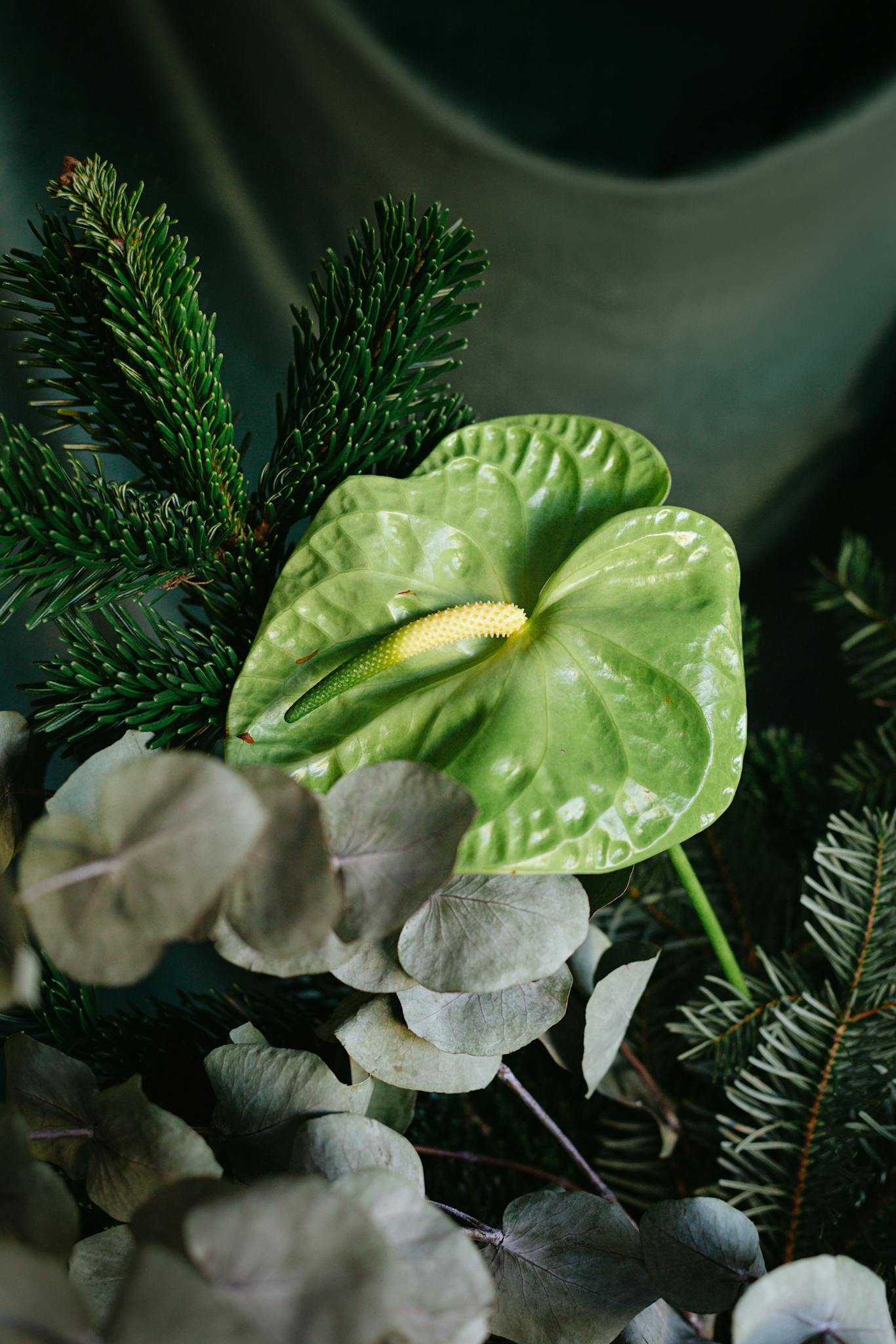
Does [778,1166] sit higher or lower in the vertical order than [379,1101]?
lower

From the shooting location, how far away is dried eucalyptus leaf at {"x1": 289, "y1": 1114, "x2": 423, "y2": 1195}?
20 centimetres

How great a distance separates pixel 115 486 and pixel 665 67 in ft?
2.09

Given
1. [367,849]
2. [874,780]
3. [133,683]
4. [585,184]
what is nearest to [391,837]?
[367,849]

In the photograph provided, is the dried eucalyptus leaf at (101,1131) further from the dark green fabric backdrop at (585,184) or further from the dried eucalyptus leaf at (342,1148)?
the dark green fabric backdrop at (585,184)

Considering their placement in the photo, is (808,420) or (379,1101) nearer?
(379,1101)

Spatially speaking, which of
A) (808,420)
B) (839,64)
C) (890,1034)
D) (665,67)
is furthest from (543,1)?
(890,1034)

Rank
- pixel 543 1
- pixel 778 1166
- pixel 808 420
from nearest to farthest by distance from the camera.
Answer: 1. pixel 778 1166
2. pixel 543 1
3. pixel 808 420

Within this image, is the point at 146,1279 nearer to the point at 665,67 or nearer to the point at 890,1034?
the point at 890,1034

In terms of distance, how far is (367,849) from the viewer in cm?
18

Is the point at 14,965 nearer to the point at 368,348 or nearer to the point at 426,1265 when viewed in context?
the point at 426,1265

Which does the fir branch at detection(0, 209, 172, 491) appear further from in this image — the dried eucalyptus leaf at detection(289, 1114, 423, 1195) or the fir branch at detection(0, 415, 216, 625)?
Result: the dried eucalyptus leaf at detection(289, 1114, 423, 1195)

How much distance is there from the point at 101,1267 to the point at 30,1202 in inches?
2.1

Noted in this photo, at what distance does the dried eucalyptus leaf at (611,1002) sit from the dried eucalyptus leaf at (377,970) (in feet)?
0.24

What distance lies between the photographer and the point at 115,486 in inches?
10.0
